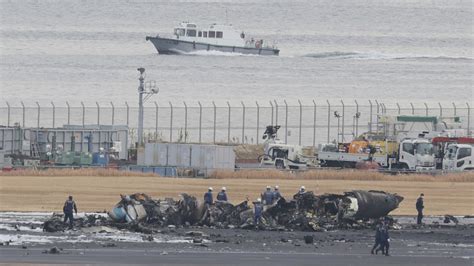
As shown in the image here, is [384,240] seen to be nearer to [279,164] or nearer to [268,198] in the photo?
[268,198]

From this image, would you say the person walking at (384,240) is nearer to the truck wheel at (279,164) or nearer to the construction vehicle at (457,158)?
the construction vehicle at (457,158)

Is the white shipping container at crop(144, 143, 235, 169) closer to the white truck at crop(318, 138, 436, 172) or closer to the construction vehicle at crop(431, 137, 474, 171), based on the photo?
the white truck at crop(318, 138, 436, 172)

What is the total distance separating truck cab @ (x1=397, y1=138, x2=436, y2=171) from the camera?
66750mm

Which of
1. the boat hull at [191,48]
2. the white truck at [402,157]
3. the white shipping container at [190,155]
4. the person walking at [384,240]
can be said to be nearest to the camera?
the person walking at [384,240]

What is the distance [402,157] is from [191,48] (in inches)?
3850

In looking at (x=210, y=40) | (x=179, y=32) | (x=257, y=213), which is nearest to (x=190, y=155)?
(x=257, y=213)

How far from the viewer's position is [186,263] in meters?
36.9

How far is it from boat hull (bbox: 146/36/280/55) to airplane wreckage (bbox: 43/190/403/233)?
11616cm

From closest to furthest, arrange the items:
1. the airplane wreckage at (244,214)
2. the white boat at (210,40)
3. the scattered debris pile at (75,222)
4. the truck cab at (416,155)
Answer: the scattered debris pile at (75,222)
the airplane wreckage at (244,214)
the truck cab at (416,155)
the white boat at (210,40)

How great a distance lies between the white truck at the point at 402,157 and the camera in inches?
2633

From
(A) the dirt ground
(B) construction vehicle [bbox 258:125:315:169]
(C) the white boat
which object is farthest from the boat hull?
(A) the dirt ground

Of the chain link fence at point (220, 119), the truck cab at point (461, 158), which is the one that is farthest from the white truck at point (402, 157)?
the chain link fence at point (220, 119)

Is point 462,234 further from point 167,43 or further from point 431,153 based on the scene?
point 167,43

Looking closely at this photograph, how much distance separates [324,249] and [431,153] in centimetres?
2708
